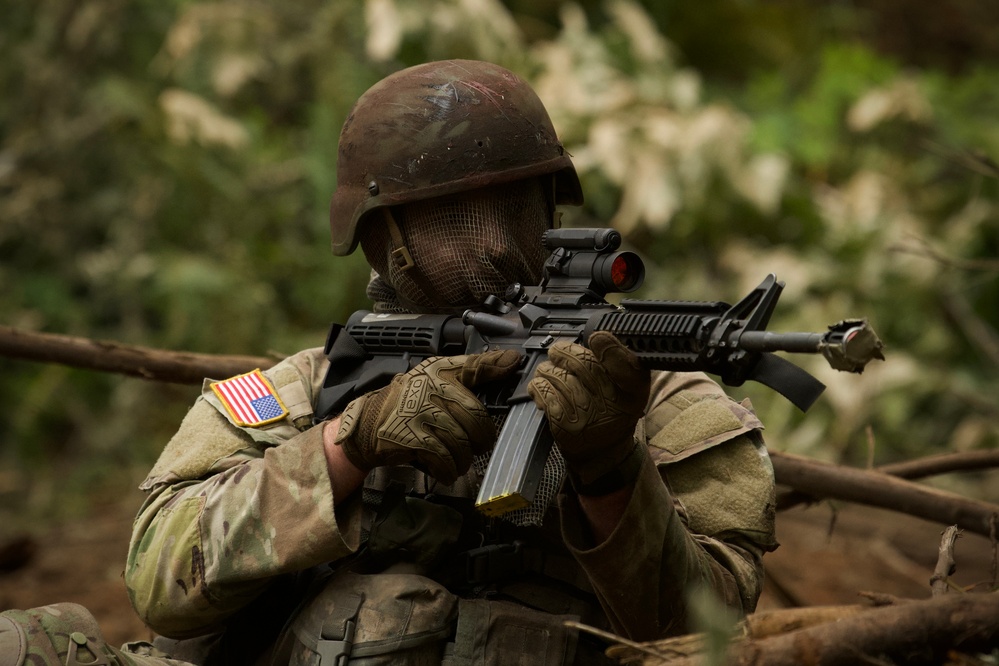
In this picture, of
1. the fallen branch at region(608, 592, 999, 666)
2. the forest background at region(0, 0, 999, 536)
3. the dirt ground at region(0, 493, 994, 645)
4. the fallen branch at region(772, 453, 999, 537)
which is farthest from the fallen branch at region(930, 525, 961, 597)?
the forest background at region(0, 0, 999, 536)

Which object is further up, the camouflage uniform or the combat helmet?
the combat helmet

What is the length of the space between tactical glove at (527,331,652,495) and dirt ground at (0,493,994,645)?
3.63m

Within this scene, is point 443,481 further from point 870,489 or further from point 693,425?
point 870,489

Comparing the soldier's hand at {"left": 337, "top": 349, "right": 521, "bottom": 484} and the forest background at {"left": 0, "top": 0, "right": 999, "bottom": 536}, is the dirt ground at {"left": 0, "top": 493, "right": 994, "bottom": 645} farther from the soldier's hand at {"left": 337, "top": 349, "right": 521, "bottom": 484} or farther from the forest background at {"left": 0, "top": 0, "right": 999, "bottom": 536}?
the soldier's hand at {"left": 337, "top": 349, "right": 521, "bottom": 484}

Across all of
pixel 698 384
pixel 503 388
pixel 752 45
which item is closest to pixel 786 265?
pixel 752 45

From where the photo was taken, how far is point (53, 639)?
266cm

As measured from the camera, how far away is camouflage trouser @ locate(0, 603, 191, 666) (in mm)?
2578

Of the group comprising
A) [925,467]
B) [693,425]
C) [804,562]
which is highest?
[693,425]

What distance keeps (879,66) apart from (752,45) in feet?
4.33

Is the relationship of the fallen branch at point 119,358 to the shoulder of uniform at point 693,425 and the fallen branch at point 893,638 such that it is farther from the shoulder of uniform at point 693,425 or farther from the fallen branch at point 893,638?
the fallen branch at point 893,638

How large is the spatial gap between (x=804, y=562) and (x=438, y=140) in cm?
440

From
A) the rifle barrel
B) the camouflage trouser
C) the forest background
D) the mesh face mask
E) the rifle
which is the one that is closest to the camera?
the rifle barrel

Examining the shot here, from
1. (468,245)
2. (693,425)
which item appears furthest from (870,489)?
(468,245)

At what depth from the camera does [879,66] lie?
350 inches
